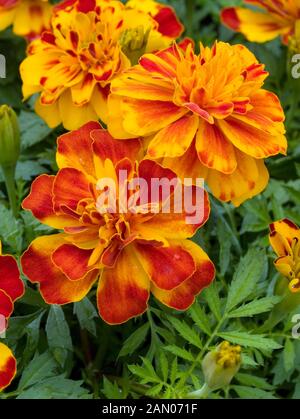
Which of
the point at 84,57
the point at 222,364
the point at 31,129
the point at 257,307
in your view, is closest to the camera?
the point at 222,364

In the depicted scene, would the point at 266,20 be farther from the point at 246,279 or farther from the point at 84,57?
the point at 246,279

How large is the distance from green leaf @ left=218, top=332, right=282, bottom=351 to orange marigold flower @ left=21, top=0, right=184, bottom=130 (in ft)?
1.00

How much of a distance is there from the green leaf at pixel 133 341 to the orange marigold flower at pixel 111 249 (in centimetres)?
11

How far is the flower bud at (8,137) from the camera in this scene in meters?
0.92

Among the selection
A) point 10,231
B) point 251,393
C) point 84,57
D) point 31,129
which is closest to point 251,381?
point 251,393

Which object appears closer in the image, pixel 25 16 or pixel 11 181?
pixel 11 181

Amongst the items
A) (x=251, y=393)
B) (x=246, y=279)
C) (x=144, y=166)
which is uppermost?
(x=144, y=166)

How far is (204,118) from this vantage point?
0.81 meters

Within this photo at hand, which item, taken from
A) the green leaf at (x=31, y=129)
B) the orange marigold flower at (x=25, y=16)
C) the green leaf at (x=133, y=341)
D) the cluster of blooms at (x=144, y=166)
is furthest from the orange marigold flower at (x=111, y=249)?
the orange marigold flower at (x=25, y=16)

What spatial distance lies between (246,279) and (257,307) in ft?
0.12

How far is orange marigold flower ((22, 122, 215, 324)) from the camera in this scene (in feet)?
2.50

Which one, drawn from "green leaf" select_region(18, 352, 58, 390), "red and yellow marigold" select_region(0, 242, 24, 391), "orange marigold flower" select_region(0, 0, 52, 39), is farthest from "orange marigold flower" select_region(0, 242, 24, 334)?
"orange marigold flower" select_region(0, 0, 52, 39)

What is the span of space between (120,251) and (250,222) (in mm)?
362
